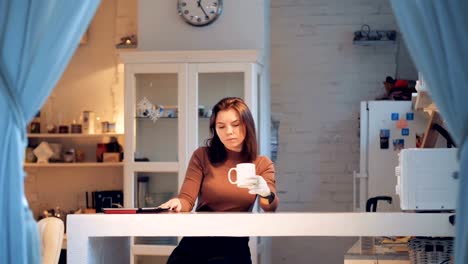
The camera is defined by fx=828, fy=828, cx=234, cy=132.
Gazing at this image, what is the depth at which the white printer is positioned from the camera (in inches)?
131

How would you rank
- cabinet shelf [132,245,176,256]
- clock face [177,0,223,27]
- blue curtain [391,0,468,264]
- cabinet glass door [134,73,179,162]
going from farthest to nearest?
clock face [177,0,223,27], cabinet glass door [134,73,179,162], cabinet shelf [132,245,176,256], blue curtain [391,0,468,264]

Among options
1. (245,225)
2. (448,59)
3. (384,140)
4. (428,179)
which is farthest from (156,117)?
(448,59)

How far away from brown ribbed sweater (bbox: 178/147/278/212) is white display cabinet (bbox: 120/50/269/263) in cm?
194

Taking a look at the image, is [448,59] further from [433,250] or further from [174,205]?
[174,205]

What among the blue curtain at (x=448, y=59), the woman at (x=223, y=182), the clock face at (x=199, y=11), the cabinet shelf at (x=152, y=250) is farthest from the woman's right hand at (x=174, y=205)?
the clock face at (x=199, y=11)

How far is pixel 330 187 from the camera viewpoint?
7.00m

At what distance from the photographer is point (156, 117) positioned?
593 centimetres

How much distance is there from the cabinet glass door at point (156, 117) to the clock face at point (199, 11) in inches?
18.7

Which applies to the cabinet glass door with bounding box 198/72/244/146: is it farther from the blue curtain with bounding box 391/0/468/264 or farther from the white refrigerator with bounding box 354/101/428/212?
the blue curtain with bounding box 391/0/468/264

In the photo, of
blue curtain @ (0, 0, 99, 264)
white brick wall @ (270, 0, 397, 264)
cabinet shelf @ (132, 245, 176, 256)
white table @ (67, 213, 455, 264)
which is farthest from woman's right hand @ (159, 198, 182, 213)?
white brick wall @ (270, 0, 397, 264)

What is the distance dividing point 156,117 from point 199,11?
33.3 inches

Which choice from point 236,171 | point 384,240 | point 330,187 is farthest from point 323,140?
point 236,171

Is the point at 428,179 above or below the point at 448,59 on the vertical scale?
below

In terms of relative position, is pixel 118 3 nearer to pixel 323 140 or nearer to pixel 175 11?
pixel 175 11
